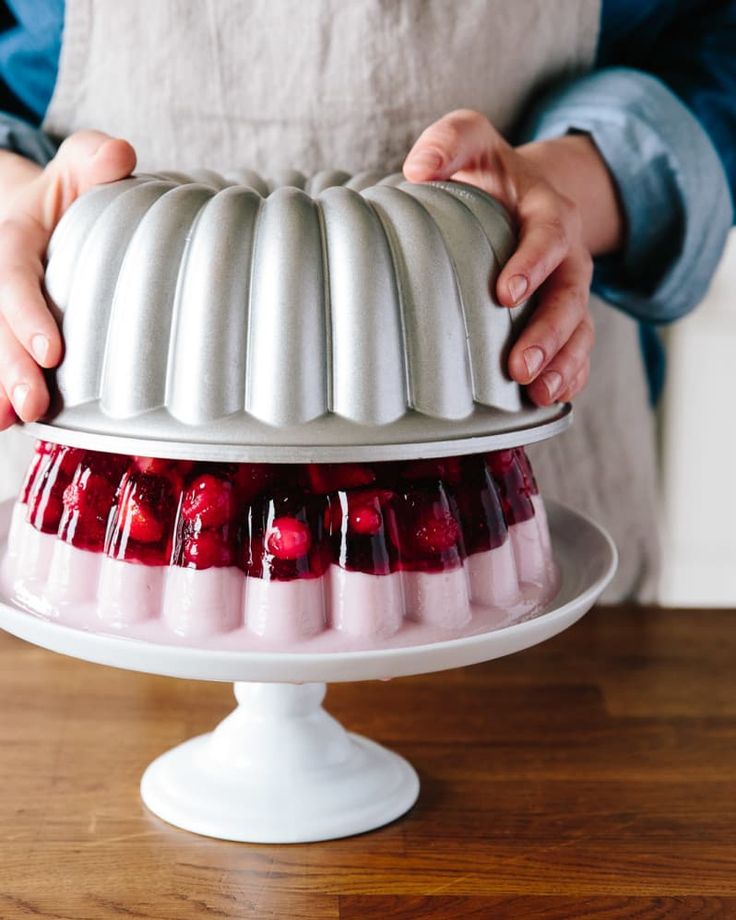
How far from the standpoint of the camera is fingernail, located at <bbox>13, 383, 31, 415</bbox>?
2.59 feet

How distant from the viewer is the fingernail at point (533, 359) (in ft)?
2.70

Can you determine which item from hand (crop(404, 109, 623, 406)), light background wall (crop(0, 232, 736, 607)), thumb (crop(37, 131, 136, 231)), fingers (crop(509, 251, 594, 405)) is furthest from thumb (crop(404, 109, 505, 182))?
light background wall (crop(0, 232, 736, 607))

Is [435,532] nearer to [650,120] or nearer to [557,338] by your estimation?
[557,338]

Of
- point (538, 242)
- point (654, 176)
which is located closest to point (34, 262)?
point (538, 242)

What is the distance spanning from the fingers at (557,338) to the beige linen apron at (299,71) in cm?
39

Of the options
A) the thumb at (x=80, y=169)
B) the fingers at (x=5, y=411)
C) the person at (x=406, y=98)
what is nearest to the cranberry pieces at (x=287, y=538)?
the fingers at (x=5, y=411)

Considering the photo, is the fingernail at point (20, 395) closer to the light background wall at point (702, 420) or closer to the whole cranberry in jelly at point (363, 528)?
the whole cranberry in jelly at point (363, 528)

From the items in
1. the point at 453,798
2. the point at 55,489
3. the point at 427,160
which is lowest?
the point at 453,798

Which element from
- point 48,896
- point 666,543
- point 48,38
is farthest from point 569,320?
point 666,543

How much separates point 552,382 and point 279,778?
0.38 m

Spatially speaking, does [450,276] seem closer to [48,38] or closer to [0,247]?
[0,247]

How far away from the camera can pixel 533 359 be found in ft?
2.71

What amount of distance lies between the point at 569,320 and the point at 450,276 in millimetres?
127

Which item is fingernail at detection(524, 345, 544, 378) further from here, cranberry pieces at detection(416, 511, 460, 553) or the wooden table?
the wooden table
